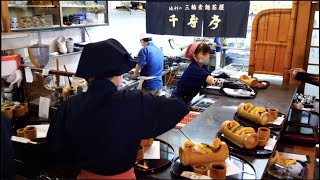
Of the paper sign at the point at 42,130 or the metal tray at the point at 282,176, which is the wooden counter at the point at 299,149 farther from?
the paper sign at the point at 42,130

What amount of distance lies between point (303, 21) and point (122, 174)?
322cm

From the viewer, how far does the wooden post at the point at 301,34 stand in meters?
3.67

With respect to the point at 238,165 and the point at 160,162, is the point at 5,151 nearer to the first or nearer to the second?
the point at 160,162

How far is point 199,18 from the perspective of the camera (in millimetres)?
4086

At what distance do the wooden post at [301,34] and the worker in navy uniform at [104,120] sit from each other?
2936 millimetres

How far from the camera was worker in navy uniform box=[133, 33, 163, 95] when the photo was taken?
4965mm

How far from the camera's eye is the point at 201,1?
4004 millimetres

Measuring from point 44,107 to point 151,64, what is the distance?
2.82 metres

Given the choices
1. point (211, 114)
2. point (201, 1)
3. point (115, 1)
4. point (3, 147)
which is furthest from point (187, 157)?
point (115, 1)

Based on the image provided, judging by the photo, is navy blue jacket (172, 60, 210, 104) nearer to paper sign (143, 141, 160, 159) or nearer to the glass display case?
paper sign (143, 141, 160, 159)

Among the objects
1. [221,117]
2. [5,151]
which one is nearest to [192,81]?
[221,117]

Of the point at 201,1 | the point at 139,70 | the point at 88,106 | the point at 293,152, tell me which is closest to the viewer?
the point at 88,106

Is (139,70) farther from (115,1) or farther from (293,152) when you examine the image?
(293,152)

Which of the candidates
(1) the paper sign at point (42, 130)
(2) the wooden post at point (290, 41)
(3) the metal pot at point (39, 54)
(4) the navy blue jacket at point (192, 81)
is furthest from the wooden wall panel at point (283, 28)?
(1) the paper sign at point (42, 130)
